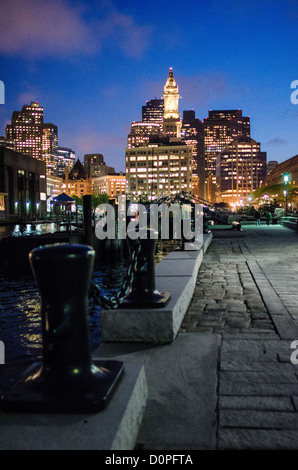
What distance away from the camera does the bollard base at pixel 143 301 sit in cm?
476

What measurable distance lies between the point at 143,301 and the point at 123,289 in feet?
1.32

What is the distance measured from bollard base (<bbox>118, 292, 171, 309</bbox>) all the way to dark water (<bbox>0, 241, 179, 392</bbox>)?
90 centimetres

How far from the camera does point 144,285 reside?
4.89 meters

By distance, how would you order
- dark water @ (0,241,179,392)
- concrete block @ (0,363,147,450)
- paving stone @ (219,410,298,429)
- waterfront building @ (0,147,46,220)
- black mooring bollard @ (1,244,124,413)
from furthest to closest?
waterfront building @ (0,147,46,220) → dark water @ (0,241,179,392) → paving stone @ (219,410,298,429) → black mooring bollard @ (1,244,124,413) → concrete block @ (0,363,147,450)

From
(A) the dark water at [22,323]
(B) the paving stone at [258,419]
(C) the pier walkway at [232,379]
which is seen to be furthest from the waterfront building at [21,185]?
(B) the paving stone at [258,419]

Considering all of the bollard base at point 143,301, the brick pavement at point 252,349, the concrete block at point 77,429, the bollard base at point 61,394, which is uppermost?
the bollard base at point 143,301

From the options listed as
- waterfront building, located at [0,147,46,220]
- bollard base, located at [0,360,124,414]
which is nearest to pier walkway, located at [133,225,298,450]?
bollard base, located at [0,360,124,414]

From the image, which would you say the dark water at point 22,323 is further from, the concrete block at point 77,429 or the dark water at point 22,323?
the concrete block at point 77,429

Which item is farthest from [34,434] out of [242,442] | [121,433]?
[242,442]

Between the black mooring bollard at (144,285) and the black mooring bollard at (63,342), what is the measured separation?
193 centimetres

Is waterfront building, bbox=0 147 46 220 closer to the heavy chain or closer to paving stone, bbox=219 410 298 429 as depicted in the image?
the heavy chain

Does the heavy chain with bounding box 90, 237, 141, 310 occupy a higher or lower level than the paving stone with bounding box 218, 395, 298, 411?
higher

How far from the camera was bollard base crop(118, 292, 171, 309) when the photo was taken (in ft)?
15.6

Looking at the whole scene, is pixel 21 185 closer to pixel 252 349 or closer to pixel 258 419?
pixel 252 349
